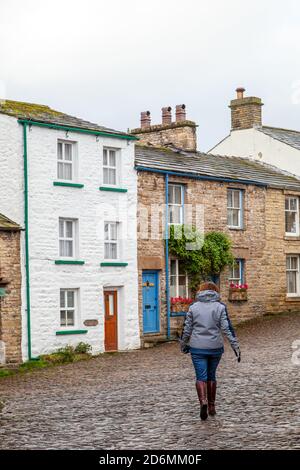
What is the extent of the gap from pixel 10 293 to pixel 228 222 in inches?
418

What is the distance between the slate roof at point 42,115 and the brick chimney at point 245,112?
1144 cm

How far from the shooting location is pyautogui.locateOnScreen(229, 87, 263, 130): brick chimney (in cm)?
4019

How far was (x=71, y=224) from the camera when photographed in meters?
28.7

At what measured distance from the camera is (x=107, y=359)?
88.2 ft

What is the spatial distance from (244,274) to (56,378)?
13547mm

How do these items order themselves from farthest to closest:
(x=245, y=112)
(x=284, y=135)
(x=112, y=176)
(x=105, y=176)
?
(x=284, y=135)
(x=245, y=112)
(x=112, y=176)
(x=105, y=176)

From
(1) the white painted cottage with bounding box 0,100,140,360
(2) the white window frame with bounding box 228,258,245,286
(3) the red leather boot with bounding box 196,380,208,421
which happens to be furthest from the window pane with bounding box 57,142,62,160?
(3) the red leather boot with bounding box 196,380,208,421

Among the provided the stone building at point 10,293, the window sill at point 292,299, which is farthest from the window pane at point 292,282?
the stone building at point 10,293

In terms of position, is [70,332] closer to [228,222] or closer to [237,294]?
[237,294]

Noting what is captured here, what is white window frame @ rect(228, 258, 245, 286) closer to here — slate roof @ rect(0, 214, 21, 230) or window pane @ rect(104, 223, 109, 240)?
window pane @ rect(104, 223, 109, 240)

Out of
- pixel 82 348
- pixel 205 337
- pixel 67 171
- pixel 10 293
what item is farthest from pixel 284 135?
pixel 205 337

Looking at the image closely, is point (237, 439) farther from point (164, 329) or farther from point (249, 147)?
point (249, 147)

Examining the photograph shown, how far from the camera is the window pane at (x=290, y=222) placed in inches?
1452

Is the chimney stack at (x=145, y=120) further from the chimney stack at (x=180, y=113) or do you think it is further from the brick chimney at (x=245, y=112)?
the brick chimney at (x=245, y=112)
